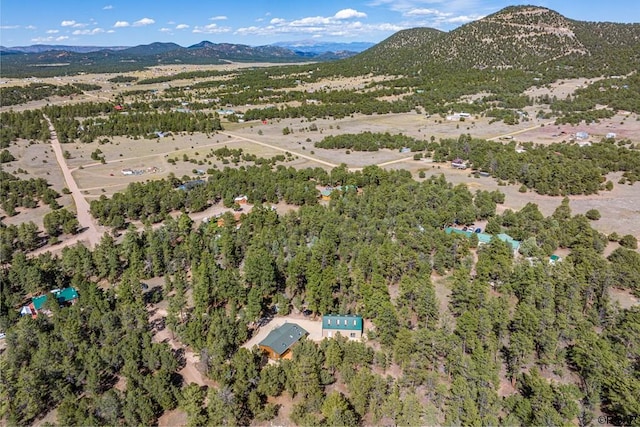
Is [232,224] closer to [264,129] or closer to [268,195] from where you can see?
[268,195]

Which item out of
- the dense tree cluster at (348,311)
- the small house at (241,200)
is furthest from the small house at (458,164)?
the small house at (241,200)

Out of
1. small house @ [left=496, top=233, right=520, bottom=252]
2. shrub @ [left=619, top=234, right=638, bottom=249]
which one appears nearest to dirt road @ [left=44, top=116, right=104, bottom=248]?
small house @ [left=496, top=233, right=520, bottom=252]

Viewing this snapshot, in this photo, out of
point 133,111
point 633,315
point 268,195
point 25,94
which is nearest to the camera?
point 633,315

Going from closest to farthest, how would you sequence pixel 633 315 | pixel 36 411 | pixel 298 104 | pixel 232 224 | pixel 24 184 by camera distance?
pixel 36 411 < pixel 633 315 < pixel 232 224 < pixel 24 184 < pixel 298 104

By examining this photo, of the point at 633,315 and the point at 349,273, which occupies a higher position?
the point at 633,315

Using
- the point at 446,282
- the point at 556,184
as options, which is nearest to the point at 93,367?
the point at 446,282

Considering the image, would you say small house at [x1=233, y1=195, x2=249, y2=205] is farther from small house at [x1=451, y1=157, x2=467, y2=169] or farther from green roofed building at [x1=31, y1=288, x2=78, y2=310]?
small house at [x1=451, y1=157, x2=467, y2=169]

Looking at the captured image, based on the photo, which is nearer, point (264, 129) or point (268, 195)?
point (268, 195)
